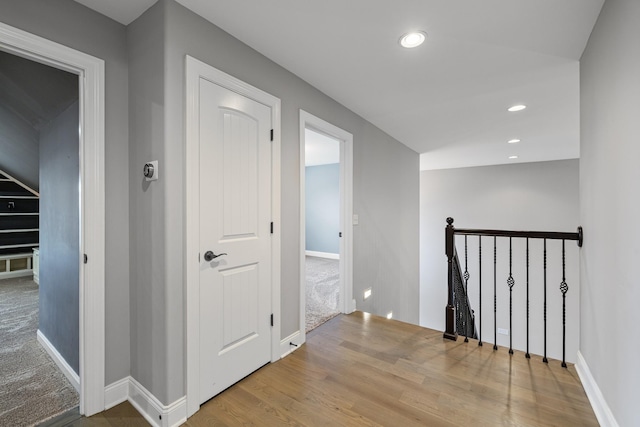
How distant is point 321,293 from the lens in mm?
4160

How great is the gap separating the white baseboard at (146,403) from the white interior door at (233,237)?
159mm

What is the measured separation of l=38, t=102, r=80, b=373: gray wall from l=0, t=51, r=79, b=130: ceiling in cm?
9

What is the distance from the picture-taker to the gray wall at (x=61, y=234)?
6.45ft

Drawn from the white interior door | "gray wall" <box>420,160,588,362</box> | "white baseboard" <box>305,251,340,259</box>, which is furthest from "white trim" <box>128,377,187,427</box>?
"gray wall" <box>420,160,588,362</box>

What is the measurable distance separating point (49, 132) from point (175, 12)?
1.58 meters

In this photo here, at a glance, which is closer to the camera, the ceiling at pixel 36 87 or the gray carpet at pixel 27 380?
the gray carpet at pixel 27 380

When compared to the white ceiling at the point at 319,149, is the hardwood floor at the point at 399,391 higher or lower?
lower

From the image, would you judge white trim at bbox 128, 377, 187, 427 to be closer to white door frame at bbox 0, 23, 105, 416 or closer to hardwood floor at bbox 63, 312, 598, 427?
hardwood floor at bbox 63, 312, 598, 427

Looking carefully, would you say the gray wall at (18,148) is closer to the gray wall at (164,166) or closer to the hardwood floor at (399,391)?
the gray wall at (164,166)

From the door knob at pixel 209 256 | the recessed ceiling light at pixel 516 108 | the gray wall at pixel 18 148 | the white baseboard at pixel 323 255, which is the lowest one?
the white baseboard at pixel 323 255

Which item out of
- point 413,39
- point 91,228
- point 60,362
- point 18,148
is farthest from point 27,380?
point 413,39

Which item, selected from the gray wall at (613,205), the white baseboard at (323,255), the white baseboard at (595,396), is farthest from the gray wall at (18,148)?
the white baseboard at (323,255)

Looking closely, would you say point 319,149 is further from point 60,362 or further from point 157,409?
point 157,409

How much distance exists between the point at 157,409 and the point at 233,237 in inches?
41.3
